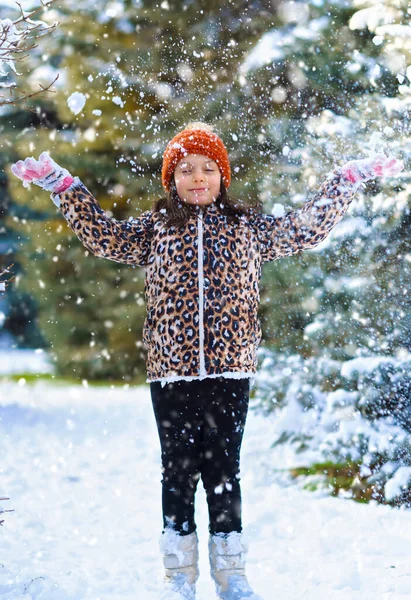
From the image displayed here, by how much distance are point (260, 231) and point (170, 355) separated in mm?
665

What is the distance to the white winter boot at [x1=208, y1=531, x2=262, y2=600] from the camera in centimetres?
267

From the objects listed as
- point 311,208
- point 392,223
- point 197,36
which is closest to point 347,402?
point 392,223

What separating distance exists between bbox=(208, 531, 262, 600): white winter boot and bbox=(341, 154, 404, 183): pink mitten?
1555mm

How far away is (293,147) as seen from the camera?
530 cm

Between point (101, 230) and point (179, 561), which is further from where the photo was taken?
point (101, 230)

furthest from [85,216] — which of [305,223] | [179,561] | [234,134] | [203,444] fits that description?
[234,134]

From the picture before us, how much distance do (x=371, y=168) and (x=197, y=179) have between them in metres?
0.73

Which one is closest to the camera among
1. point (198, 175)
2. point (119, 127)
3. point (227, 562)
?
point (227, 562)

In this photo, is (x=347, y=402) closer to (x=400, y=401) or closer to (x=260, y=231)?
(x=400, y=401)

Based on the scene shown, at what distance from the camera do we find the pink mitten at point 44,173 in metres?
2.83

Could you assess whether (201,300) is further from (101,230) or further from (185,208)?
(101,230)

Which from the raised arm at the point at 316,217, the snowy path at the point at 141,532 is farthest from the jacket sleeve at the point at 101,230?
the snowy path at the point at 141,532

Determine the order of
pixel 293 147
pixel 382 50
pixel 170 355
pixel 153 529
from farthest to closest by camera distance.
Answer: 1. pixel 293 147
2. pixel 382 50
3. pixel 153 529
4. pixel 170 355

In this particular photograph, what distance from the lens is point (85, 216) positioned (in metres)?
2.88
